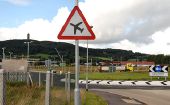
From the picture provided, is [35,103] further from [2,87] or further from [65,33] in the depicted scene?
[2,87]

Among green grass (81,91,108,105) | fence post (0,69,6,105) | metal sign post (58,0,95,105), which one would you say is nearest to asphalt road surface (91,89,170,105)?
green grass (81,91,108,105)

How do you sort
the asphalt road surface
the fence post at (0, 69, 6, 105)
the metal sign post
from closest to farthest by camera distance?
1. the fence post at (0, 69, 6, 105)
2. the metal sign post
3. the asphalt road surface

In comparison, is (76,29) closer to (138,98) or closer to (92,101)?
(92,101)

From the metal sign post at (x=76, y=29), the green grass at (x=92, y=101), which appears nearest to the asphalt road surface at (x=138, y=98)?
the green grass at (x=92, y=101)

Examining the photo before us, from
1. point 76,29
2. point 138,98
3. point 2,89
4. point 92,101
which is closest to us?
point 2,89

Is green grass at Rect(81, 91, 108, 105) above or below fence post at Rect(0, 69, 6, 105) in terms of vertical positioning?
below

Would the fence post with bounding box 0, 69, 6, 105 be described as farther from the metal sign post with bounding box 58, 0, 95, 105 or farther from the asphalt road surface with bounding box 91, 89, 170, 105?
the asphalt road surface with bounding box 91, 89, 170, 105

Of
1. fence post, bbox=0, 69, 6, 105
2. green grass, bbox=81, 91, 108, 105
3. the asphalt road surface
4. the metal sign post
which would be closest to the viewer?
fence post, bbox=0, 69, 6, 105

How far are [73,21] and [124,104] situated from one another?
14.8 metres

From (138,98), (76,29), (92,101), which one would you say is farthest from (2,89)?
(138,98)

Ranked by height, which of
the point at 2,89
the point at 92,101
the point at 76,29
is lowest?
the point at 92,101

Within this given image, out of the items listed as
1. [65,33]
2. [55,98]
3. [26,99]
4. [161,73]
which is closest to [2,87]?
[65,33]

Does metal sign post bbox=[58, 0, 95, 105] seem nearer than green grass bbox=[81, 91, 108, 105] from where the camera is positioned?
Yes

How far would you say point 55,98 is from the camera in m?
13.8
